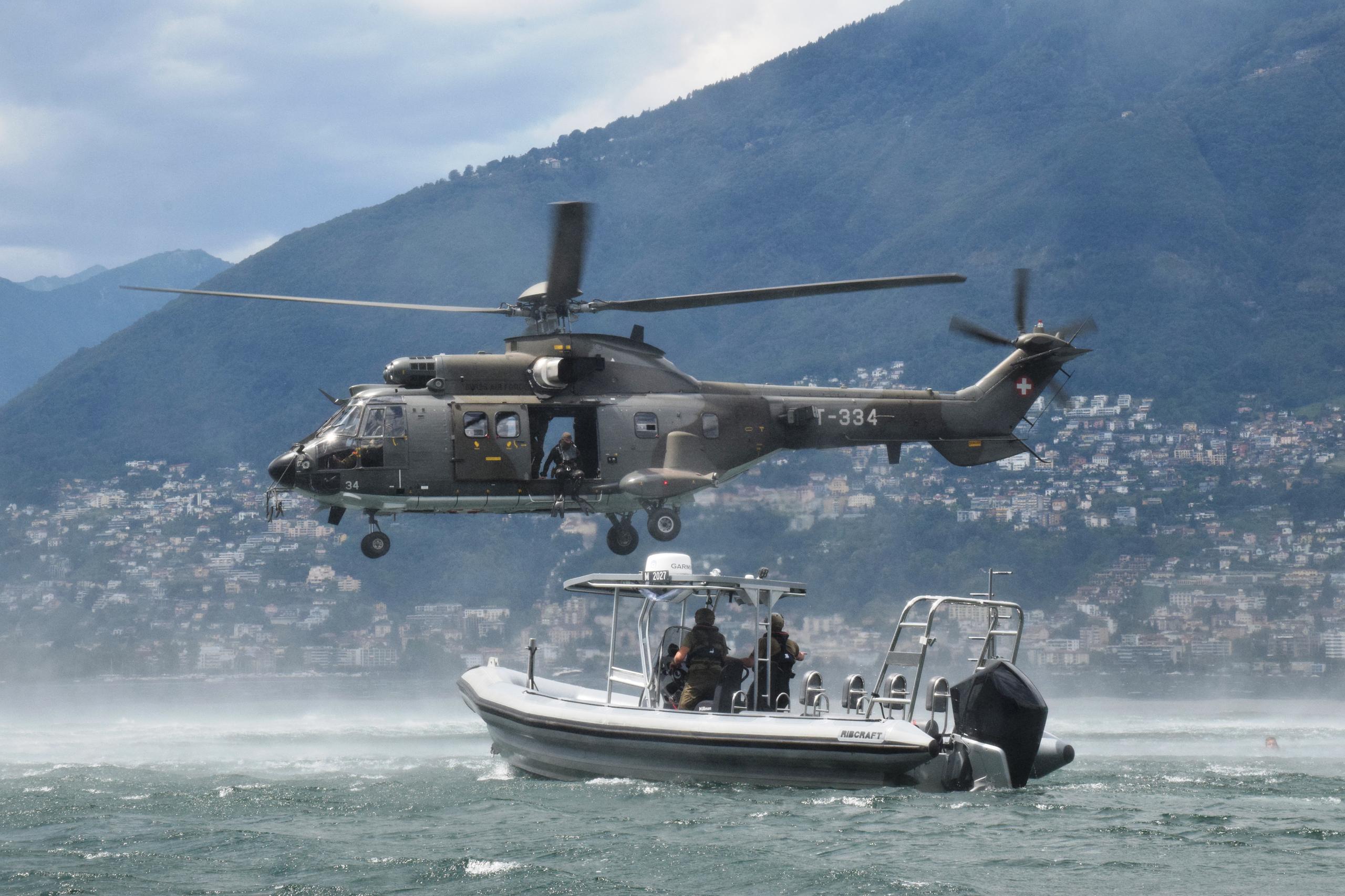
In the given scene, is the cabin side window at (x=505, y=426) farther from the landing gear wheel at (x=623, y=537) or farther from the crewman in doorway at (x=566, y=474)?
the landing gear wheel at (x=623, y=537)

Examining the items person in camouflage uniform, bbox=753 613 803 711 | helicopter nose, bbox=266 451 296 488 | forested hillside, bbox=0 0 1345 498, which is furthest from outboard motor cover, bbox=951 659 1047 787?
forested hillside, bbox=0 0 1345 498

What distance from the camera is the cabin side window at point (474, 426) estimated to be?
24250mm

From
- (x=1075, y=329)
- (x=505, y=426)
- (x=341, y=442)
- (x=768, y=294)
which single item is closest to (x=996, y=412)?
(x=1075, y=329)

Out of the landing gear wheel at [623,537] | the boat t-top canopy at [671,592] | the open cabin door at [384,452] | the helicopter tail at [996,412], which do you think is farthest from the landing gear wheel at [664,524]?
the helicopter tail at [996,412]

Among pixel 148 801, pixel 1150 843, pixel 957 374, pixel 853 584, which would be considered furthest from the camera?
pixel 957 374

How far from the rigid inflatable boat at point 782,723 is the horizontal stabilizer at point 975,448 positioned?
6.03 meters

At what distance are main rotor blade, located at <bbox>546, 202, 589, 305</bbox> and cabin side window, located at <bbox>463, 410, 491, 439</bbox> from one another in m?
2.26

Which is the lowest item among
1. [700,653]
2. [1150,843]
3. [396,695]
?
[396,695]

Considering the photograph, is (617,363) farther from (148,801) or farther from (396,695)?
(396,695)

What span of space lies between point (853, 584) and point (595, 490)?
7558cm

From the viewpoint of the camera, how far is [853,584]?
98.8 metres

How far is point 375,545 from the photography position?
24.7 meters

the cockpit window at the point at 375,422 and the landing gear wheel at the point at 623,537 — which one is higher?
the cockpit window at the point at 375,422

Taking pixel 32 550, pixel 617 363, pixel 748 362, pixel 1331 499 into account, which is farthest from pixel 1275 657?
pixel 32 550
